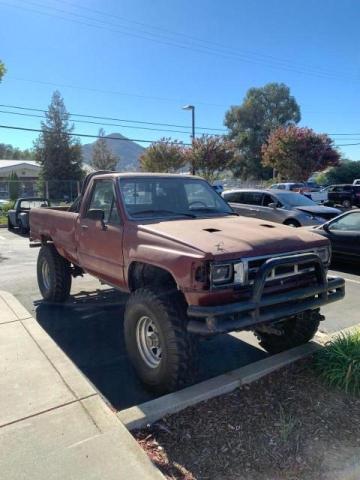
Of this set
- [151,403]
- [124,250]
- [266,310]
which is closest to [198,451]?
[151,403]

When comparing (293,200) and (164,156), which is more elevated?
(164,156)

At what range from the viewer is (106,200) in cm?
475

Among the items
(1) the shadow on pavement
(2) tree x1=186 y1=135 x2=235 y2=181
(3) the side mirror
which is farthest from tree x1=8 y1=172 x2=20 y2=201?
(3) the side mirror

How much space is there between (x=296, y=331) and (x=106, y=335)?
2.22 m

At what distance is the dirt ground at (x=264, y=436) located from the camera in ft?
8.45

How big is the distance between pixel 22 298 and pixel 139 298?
3647 mm

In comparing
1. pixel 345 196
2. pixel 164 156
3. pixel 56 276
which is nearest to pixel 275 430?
pixel 56 276

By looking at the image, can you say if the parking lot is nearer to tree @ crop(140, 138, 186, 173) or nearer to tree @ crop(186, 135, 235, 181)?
tree @ crop(186, 135, 235, 181)

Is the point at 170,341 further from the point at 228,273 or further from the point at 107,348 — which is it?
the point at 107,348

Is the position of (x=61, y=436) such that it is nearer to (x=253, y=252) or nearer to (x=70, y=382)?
(x=70, y=382)

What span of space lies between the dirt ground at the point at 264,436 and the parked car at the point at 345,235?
17.1ft

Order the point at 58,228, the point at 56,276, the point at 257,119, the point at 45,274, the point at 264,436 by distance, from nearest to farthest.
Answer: the point at 264,436 → the point at 58,228 → the point at 56,276 → the point at 45,274 → the point at 257,119

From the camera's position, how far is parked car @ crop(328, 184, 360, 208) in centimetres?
2569

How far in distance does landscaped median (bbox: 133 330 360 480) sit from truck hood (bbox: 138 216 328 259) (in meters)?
1.04
